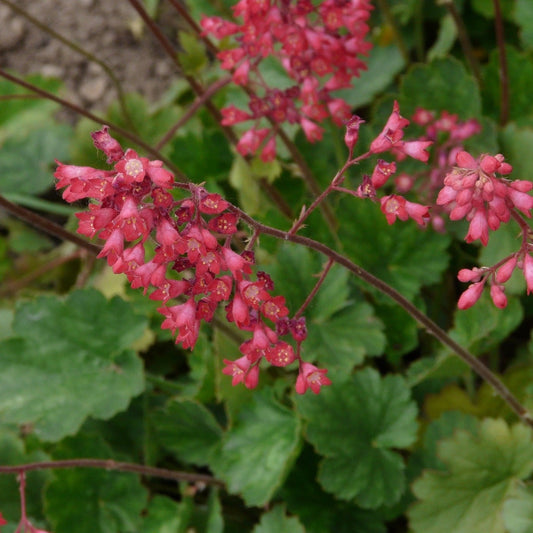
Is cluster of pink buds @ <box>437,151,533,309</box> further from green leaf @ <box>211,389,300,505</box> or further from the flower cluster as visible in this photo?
green leaf @ <box>211,389,300,505</box>

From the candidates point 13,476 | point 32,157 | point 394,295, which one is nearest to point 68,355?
point 13,476

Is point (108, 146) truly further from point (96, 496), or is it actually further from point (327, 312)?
point (96, 496)

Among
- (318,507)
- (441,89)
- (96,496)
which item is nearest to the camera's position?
(318,507)

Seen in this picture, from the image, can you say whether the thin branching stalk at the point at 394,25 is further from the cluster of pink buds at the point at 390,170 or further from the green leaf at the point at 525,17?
the cluster of pink buds at the point at 390,170

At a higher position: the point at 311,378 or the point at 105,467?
the point at 311,378

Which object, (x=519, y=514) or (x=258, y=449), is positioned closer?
(x=519, y=514)

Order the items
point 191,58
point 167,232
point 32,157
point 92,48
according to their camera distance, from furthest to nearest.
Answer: point 92,48, point 32,157, point 191,58, point 167,232

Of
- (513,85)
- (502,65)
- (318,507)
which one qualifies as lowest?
(318,507)
